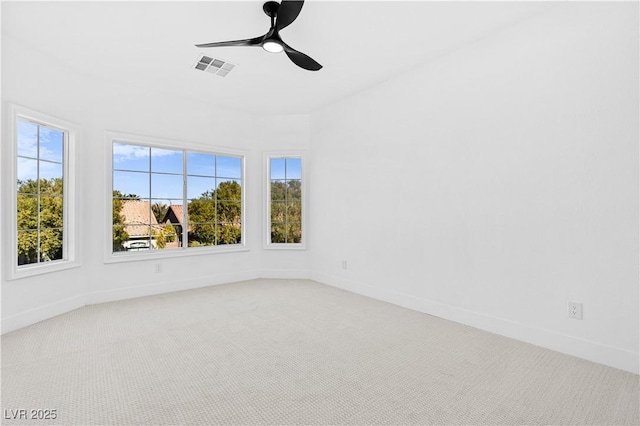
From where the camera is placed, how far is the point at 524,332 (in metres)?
2.95

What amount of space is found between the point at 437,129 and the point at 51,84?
13.7ft

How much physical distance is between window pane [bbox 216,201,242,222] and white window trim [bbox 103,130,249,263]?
88mm

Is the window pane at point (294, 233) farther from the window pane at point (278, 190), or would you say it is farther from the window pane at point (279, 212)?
the window pane at point (278, 190)

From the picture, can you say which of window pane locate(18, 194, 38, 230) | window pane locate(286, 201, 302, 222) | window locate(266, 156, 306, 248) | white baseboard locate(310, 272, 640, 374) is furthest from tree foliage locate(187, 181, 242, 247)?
white baseboard locate(310, 272, 640, 374)

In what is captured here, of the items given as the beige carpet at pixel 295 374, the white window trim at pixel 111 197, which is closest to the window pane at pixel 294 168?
the white window trim at pixel 111 197

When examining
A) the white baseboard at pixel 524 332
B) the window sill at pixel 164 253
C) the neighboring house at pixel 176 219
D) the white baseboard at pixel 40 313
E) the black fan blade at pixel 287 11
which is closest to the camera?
the black fan blade at pixel 287 11

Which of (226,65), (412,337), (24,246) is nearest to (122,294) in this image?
(24,246)

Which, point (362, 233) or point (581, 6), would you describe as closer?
point (581, 6)

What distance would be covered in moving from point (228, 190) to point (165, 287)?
1.71 metres

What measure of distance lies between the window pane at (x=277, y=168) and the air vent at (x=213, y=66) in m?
1.89

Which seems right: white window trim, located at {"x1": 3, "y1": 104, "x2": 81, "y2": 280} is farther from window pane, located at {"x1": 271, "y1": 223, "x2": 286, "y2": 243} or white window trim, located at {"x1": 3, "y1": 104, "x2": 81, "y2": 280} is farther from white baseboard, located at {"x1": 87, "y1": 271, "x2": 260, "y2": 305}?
window pane, located at {"x1": 271, "y1": 223, "x2": 286, "y2": 243}

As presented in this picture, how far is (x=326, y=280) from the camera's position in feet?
17.1

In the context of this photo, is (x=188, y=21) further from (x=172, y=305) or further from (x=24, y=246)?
(x=172, y=305)

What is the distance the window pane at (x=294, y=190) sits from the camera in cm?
566
